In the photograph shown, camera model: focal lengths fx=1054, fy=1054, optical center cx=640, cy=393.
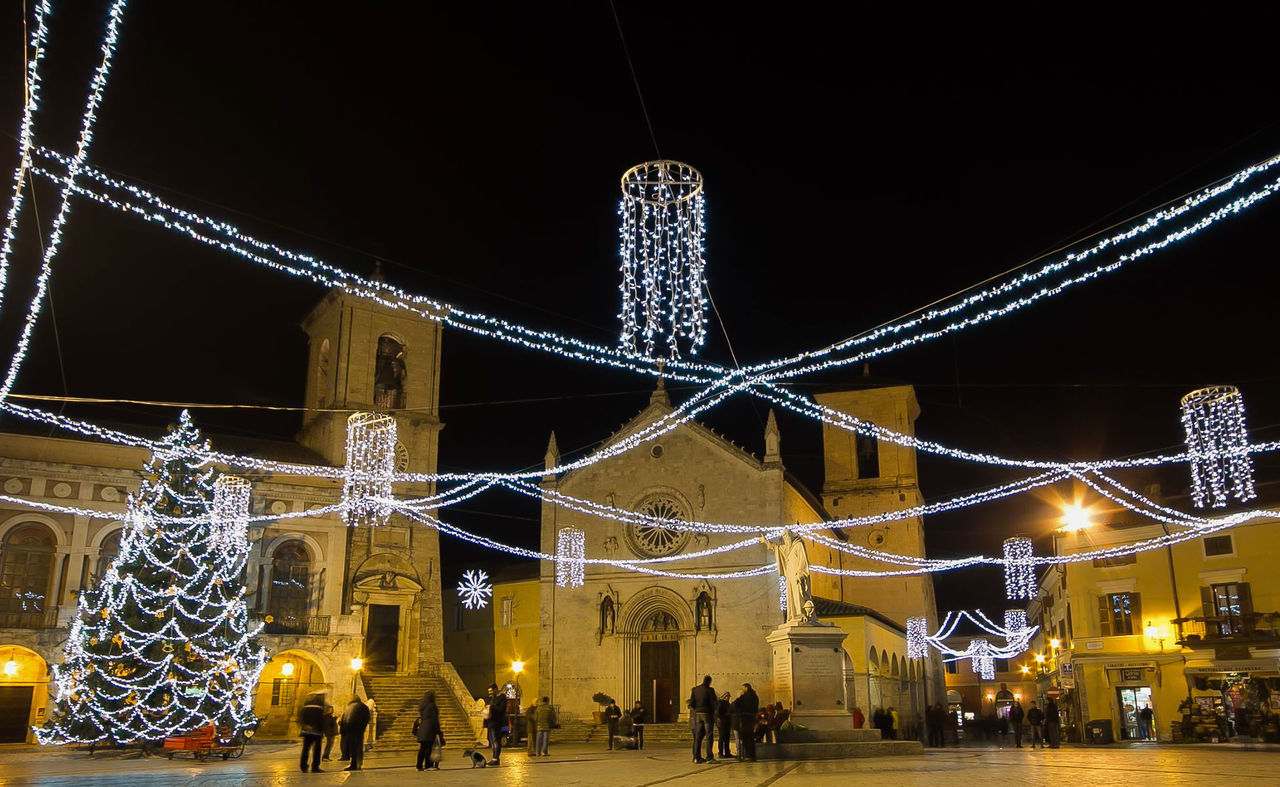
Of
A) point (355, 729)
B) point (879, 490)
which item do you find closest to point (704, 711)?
point (355, 729)

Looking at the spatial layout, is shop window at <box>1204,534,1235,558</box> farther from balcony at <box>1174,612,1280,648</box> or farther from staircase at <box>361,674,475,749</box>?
staircase at <box>361,674,475,749</box>

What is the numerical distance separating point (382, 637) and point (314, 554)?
3087 millimetres

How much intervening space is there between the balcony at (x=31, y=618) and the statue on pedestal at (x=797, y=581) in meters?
17.8

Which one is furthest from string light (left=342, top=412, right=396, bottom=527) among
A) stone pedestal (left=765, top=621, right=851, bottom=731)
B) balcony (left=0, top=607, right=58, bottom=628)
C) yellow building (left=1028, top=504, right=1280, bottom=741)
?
yellow building (left=1028, top=504, right=1280, bottom=741)

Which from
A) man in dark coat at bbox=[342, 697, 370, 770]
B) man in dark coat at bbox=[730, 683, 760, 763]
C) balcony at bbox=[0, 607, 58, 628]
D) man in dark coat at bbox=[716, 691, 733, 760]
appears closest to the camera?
man in dark coat at bbox=[342, 697, 370, 770]

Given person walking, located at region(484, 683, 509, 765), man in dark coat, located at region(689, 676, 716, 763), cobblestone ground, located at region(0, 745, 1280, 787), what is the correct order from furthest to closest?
person walking, located at region(484, 683, 509, 765) < man in dark coat, located at region(689, 676, 716, 763) < cobblestone ground, located at region(0, 745, 1280, 787)

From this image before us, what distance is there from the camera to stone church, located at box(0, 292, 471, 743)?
2502 centimetres

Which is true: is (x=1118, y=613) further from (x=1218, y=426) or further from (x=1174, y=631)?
(x=1218, y=426)

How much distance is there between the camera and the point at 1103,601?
3058cm

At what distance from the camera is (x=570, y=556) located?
3294cm

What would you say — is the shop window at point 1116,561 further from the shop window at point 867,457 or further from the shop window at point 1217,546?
the shop window at point 867,457

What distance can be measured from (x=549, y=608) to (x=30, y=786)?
22324mm

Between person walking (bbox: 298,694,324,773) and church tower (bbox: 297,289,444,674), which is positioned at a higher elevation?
church tower (bbox: 297,289,444,674)

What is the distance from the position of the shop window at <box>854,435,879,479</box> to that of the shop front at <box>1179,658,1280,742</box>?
15.2m
